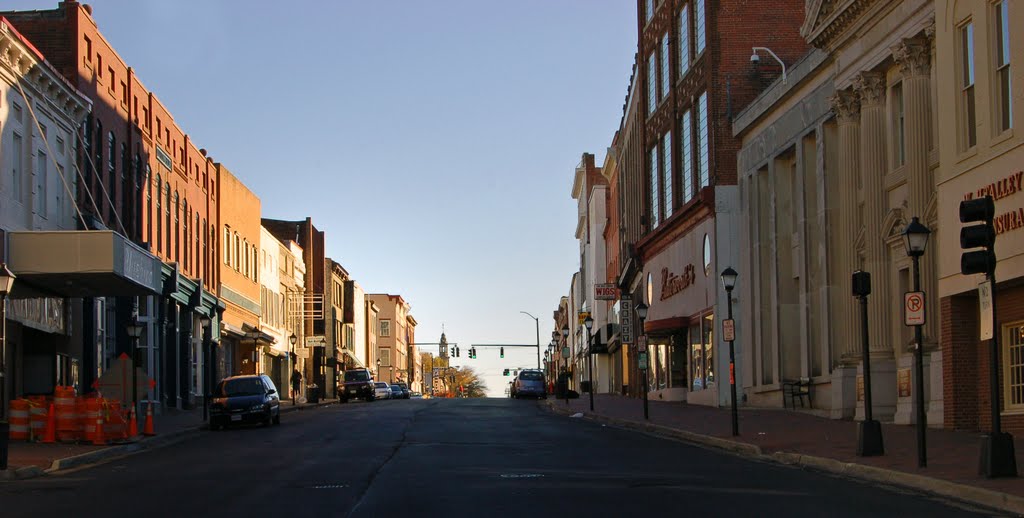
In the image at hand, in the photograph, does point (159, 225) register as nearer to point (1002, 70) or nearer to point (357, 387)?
point (357, 387)

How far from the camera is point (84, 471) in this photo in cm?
2211

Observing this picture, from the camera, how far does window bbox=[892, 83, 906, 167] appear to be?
29.1 meters

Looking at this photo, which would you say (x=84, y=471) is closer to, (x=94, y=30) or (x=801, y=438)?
(x=801, y=438)

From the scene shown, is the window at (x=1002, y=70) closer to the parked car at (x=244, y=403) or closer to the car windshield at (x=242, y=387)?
the parked car at (x=244, y=403)

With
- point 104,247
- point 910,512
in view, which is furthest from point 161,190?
point 910,512

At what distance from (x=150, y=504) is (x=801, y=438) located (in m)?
13.3

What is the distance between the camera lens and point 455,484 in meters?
17.0

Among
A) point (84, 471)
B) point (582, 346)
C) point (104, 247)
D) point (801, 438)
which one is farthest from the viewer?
point (582, 346)

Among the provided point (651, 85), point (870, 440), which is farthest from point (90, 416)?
point (651, 85)

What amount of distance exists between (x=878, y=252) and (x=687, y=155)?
2029 cm

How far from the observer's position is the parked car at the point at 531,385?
72875 millimetres

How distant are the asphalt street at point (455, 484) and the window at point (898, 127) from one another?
27.8ft

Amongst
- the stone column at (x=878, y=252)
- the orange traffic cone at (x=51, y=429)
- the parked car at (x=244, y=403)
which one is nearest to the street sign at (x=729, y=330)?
the stone column at (x=878, y=252)

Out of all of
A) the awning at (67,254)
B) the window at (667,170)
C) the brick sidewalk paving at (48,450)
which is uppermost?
the window at (667,170)
